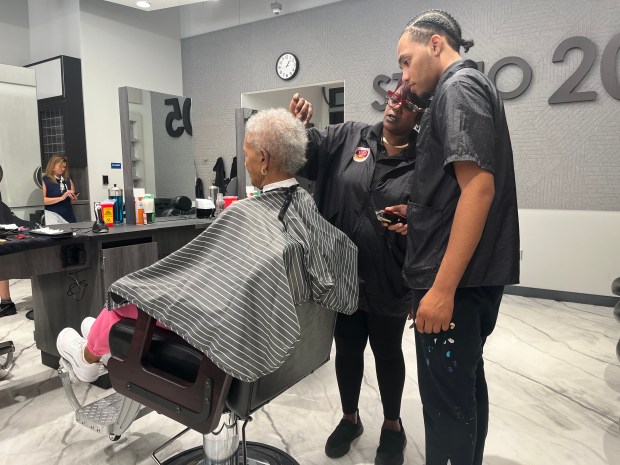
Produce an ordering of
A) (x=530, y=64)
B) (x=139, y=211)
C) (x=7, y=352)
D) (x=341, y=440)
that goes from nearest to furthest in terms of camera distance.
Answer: (x=341, y=440) < (x=7, y=352) < (x=139, y=211) < (x=530, y=64)

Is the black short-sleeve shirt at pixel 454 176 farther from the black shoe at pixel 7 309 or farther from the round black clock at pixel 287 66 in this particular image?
the round black clock at pixel 287 66

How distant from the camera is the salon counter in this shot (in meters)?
2.28

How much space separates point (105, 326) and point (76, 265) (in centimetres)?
120

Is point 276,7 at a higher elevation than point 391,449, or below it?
higher

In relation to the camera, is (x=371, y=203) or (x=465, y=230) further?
(x=371, y=203)

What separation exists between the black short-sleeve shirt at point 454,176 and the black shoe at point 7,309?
3.67m

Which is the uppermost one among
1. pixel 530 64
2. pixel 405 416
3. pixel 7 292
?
pixel 530 64

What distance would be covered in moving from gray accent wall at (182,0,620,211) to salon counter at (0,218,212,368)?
3125 millimetres

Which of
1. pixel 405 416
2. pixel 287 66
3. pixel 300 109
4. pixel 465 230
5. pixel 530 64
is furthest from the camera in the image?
pixel 287 66

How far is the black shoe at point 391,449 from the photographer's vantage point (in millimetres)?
1789

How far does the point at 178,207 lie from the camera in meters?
3.49

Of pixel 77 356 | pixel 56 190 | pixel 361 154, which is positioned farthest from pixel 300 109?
pixel 56 190

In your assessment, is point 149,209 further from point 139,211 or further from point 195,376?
point 195,376

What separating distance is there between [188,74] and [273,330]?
5.95m
